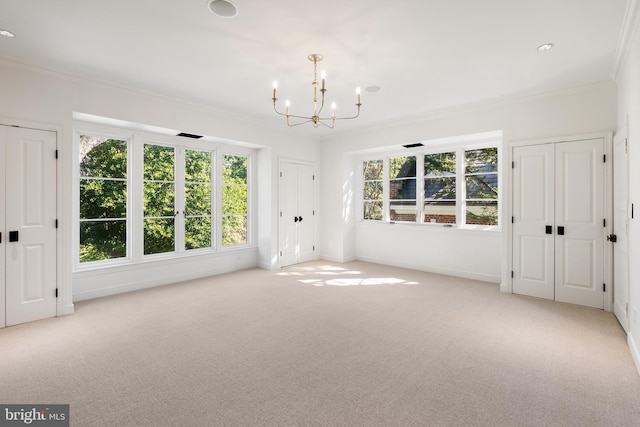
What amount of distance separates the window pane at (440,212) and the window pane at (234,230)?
365 cm

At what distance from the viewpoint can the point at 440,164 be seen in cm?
625

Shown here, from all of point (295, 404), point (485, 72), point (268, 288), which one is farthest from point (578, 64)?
point (268, 288)

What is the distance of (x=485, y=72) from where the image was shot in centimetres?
389

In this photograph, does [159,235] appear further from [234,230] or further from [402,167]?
[402,167]

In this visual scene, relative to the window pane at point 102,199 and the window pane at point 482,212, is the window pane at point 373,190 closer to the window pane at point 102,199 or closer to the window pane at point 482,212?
the window pane at point 482,212

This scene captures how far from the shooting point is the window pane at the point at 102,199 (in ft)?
15.0

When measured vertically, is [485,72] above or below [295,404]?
above

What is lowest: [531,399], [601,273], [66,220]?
[531,399]


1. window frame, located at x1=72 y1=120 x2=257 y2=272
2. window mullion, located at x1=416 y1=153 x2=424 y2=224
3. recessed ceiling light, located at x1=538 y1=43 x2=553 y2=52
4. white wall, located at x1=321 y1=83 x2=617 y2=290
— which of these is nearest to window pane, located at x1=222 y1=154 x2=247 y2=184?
window frame, located at x1=72 y1=120 x2=257 y2=272

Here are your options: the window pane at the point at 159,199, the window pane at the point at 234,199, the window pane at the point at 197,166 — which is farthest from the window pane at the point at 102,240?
the window pane at the point at 234,199

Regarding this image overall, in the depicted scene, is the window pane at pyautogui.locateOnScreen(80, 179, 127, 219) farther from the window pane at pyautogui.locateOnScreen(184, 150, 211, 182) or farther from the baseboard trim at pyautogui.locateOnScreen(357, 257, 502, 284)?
the baseboard trim at pyautogui.locateOnScreen(357, 257, 502, 284)

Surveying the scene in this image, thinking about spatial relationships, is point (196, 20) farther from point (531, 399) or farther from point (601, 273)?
point (601, 273)

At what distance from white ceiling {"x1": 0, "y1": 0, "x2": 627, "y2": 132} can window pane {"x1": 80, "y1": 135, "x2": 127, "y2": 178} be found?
3.26 feet

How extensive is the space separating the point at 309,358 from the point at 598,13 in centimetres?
375
